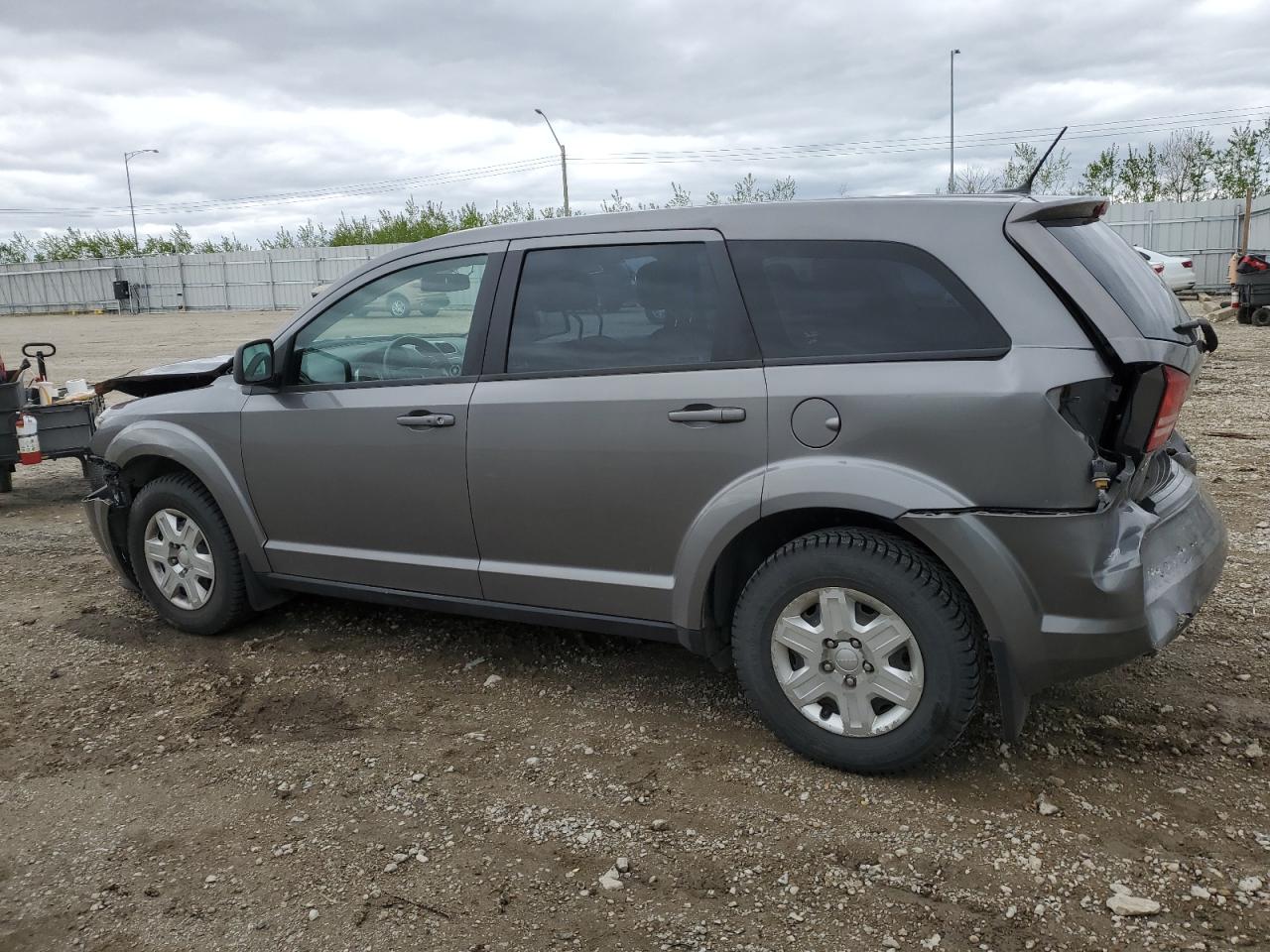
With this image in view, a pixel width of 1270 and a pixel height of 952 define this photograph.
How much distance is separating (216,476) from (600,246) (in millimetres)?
2091

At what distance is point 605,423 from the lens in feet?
12.1

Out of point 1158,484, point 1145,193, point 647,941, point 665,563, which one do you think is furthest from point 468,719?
point 1145,193

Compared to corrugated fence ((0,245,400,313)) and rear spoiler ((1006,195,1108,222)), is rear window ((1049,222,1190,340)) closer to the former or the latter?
rear spoiler ((1006,195,1108,222))

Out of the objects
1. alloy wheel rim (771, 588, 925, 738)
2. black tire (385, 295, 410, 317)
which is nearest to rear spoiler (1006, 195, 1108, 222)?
alloy wheel rim (771, 588, 925, 738)

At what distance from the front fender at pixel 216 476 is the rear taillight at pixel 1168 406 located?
353 centimetres

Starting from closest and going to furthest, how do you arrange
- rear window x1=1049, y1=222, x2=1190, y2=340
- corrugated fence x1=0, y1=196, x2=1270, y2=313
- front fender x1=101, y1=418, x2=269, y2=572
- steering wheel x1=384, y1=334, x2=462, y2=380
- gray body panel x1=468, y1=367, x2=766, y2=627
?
rear window x1=1049, y1=222, x2=1190, y2=340
gray body panel x1=468, y1=367, x2=766, y2=627
steering wheel x1=384, y1=334, x2=462, y2=380
front fender x1=101, y1=418, x2=269, y2=572
corrugated fence x1=0, y1=196, x2=1270, y2=313

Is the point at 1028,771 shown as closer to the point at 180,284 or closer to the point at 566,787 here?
the point at 566,787

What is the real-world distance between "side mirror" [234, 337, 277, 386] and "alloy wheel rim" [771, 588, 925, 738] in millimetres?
2450

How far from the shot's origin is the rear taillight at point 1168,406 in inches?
120

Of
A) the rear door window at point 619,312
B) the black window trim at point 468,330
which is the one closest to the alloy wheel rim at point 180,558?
the black window trim at point 468,330

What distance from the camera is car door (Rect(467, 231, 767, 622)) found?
139 inches

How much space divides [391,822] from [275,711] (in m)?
1.10

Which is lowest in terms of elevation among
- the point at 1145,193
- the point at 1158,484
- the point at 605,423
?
the point at 1158,484

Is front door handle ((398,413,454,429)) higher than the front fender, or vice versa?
front door handle ((398,413,454,429))
